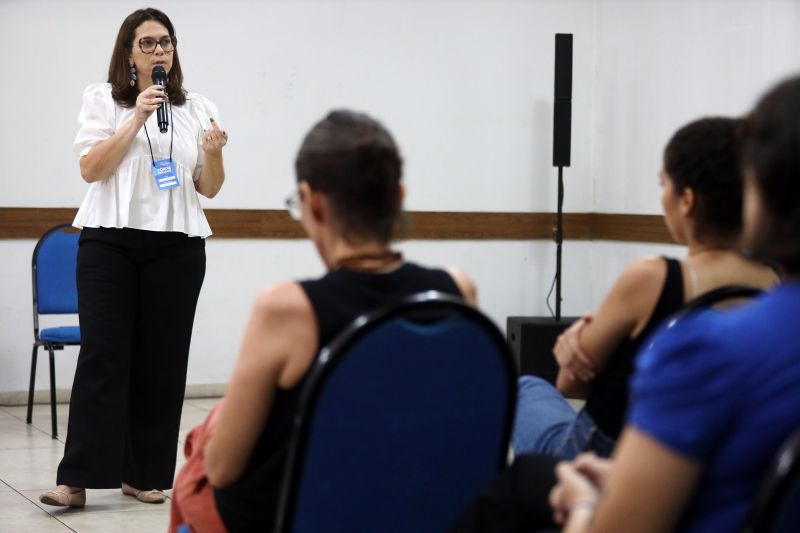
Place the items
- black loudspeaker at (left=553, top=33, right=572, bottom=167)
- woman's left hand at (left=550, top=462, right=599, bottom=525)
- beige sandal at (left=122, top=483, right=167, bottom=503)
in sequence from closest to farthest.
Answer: woman's left hand at (left=550, top=462, right=599, bottom=525)
beige sandal at (left=122, top=483, right=167, bottom=503)
black loudspeaker at (left=553, top=33, right=572, bottom=167)

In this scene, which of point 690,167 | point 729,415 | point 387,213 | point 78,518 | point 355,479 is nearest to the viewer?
point 729,415

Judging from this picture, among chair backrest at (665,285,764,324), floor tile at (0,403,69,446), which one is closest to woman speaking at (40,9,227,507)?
floor tile at (0,403,69,446)

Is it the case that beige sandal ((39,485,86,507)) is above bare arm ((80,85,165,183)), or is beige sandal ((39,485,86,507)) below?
below

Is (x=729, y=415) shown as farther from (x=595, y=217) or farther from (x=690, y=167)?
(x=595, y=217)

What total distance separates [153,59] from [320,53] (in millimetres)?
2519

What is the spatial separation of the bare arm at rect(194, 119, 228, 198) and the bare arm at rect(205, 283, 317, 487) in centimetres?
209

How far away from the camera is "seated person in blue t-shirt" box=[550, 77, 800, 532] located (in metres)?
1.09

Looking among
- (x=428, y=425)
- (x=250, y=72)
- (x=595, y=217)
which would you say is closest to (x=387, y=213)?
(x=428, y=425)

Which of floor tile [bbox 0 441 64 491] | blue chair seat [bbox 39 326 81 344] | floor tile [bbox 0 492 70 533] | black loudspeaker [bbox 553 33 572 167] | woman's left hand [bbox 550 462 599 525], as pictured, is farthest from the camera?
black loudspeaker [bbox 553 33 572 167]

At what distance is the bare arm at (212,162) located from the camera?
367 centimetres

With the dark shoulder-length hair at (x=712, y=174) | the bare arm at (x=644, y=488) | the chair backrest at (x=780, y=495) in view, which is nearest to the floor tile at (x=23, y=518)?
the dark shoulder-length hair at (x=712, y=174)

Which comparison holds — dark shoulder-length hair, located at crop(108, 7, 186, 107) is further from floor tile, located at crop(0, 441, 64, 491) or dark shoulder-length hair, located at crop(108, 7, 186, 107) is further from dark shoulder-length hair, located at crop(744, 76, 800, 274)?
dark shoulder-length hair, located at crop(744, 76, 800, 274)

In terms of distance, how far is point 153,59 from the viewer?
144 inches

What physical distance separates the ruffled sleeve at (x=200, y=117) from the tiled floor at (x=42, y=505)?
1.13 m
